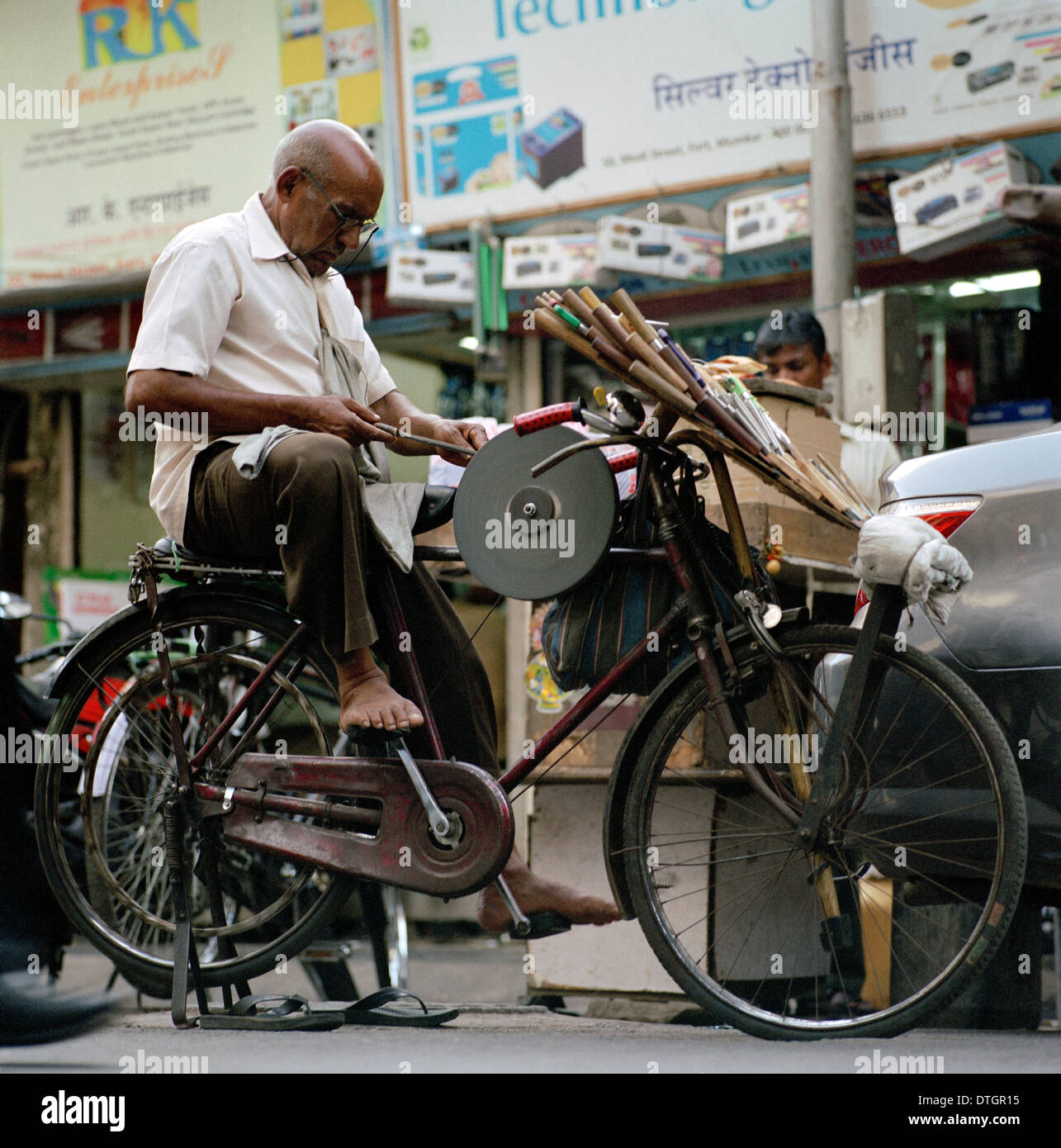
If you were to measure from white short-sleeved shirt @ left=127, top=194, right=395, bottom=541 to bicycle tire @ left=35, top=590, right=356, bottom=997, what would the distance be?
0.32 meters

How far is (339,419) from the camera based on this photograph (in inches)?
129

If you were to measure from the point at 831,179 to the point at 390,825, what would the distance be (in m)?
3.82

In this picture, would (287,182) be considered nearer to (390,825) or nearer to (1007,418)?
(390,825)

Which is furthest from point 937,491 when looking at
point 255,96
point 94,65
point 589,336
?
point 94,65

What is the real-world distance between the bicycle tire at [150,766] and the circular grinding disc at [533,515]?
1.80 feet

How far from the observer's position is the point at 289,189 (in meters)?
3.46

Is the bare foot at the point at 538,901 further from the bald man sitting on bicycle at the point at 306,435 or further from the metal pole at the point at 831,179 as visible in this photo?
the metal pole at the point at 831,179

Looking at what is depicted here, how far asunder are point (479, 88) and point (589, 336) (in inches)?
185

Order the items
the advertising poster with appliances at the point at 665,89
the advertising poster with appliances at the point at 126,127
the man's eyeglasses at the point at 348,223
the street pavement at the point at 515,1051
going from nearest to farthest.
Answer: the street pavement at the point at 515,1051 < the man's eyeglasses at the point at 348,223 < the advertising poster with appliances at the point at 665,89 < the advertising poster with appliances at the point at 126,127

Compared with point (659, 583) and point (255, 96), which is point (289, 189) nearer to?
point (659, 583)

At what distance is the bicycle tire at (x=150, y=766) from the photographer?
3.46m

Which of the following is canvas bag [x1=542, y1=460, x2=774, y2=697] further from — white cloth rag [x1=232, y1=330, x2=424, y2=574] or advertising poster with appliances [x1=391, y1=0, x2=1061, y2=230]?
advertising poster with appliances [x1=391, y1=0, x2=1061, y2=230]

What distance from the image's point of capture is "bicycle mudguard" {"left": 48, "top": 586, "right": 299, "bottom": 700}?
3.55 metres

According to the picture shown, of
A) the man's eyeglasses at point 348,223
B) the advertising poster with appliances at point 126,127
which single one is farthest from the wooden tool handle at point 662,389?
the advertising poster with appliances at point 126,127
